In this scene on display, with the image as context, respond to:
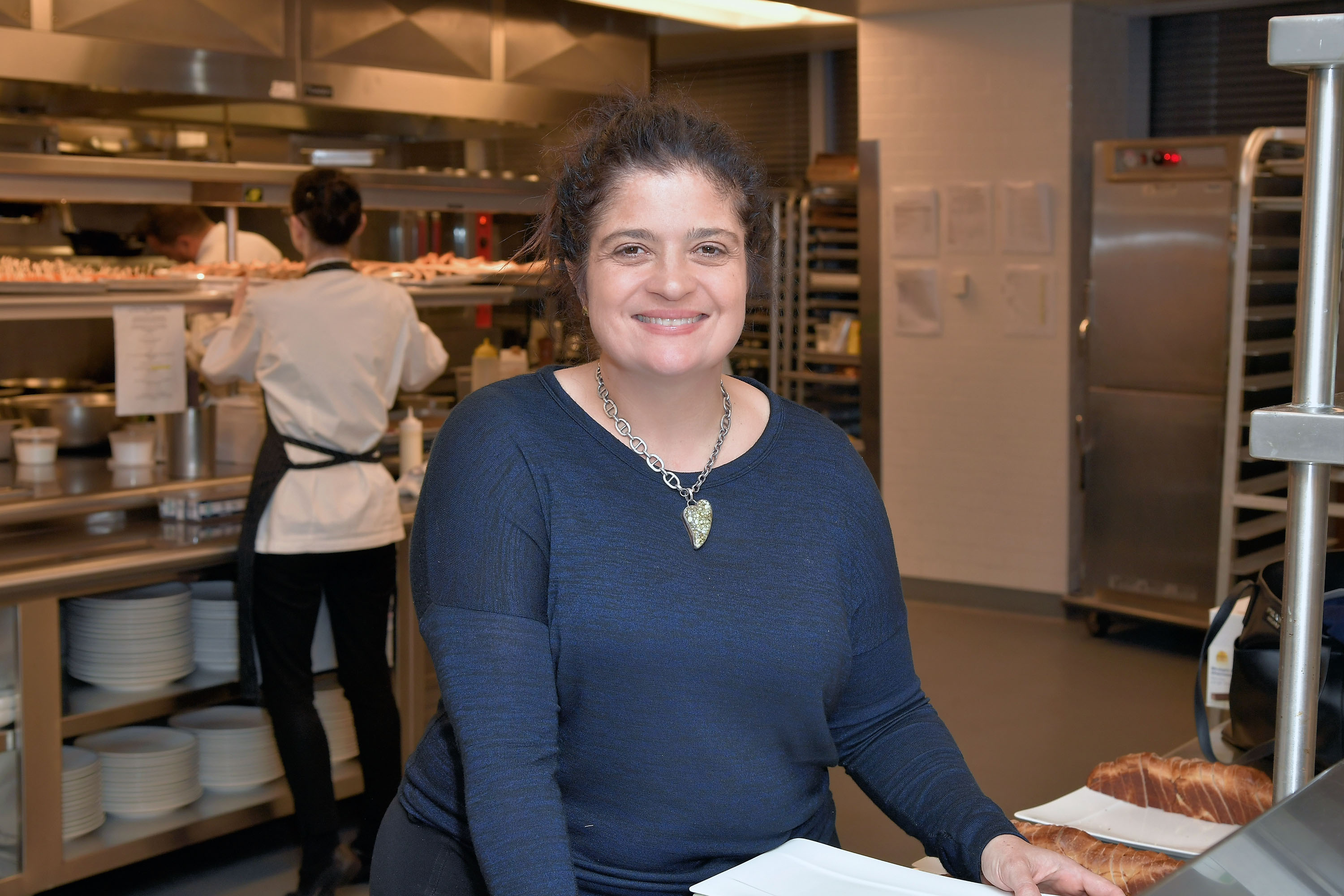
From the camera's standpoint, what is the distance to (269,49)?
15.0ft

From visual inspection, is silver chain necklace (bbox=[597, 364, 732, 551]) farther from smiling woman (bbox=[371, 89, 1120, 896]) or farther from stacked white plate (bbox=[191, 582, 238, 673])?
stacked white plate (bbox=[191, 582, 238, 673])

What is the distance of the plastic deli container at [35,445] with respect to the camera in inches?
157

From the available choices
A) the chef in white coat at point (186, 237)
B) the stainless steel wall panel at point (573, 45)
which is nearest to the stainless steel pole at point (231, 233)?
the chef in white coat at point (186, 237)

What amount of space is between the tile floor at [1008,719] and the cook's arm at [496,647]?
2.42 metres

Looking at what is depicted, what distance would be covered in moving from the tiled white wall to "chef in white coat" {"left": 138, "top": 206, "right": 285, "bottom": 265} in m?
3.13

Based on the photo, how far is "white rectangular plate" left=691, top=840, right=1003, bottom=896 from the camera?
4.32 ft

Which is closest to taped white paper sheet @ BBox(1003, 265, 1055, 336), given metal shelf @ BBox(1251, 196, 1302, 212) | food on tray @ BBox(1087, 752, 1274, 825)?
metal shelf @ BBox(1251, 196, 1302, 212)

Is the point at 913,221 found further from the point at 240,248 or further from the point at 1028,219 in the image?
the point at 240,248

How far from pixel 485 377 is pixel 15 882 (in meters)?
2.49

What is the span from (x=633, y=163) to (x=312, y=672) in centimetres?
275

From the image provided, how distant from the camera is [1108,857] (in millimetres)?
1727

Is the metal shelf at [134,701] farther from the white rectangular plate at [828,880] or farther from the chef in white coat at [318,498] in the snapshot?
the white rectangular plate at [828,880]

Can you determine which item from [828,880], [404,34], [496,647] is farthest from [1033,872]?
[404,34]

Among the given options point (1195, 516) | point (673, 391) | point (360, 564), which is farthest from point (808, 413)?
point (1195, 516)
